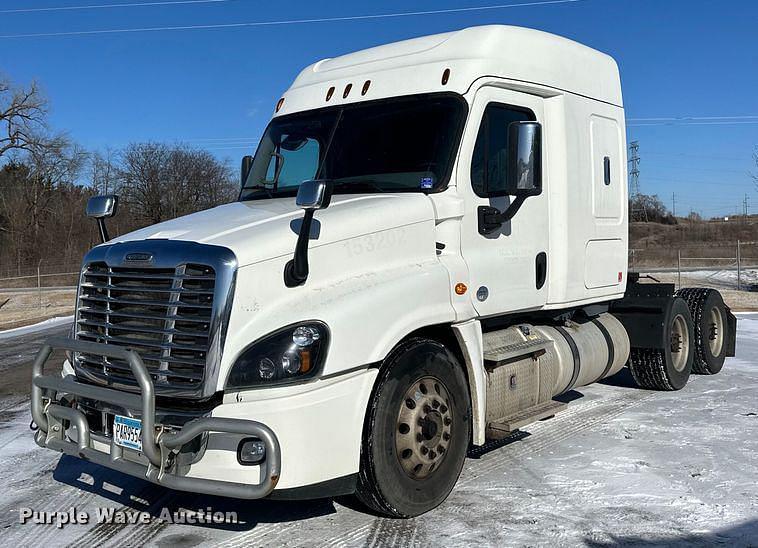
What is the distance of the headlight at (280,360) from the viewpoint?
12.7ft

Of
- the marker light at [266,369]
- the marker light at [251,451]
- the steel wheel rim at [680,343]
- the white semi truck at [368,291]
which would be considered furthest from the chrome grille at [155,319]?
the steel wheel rim at [680,343]

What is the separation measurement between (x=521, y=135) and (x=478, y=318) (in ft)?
4.49

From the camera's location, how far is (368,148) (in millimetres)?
5543

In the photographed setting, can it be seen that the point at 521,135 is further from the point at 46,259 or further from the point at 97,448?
the point at 46,259

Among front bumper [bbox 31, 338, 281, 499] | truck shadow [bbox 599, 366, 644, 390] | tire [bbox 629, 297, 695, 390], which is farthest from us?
truck shadow [bbox 599, 366, 644, 390]

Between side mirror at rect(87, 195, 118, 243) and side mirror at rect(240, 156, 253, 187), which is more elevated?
side mirror at rect(240, 156, 253, 187)

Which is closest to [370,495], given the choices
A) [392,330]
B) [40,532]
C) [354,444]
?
[354,444]

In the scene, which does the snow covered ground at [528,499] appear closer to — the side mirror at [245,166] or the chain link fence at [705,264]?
the side mirror at [245,166]

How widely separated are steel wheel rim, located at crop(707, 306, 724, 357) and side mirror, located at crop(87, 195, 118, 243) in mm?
7872

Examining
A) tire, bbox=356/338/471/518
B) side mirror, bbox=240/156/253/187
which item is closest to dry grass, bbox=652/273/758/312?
side mirror, bbox=240/156/253/187

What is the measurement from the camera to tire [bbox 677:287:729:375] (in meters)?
9.52

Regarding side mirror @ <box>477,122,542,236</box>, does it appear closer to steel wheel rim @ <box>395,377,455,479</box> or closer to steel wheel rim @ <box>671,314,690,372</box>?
steel wheel rim @ <box>395,377,455,479</box>

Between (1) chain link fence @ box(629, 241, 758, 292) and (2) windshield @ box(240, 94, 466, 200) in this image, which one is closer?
(2) windshield @ box(240, 94, 466, 200)

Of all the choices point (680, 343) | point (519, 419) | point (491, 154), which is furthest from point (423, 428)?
point (680, 343)
